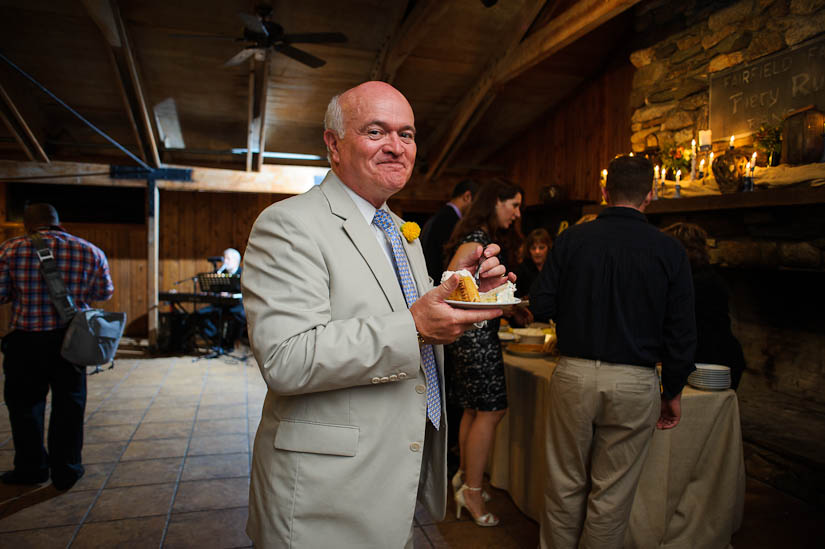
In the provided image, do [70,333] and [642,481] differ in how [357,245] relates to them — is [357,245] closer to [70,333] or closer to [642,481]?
[642,481]

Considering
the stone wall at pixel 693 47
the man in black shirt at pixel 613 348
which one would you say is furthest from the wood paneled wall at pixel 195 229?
the man in black shirt at pixel 613 348

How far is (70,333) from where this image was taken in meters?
3.02

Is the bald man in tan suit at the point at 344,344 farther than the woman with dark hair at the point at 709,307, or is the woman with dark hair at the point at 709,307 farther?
the woman with dark hair at the point at 709,307

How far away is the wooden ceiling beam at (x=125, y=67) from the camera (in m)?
4.82

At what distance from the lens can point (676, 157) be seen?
4547mm

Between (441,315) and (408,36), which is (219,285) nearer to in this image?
(408,36)

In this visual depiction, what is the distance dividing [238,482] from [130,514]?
610 mm

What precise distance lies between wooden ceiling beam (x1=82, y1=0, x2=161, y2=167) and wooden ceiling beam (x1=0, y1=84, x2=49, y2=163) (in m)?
1.17

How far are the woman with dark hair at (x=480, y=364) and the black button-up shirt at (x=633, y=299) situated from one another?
0.61 meters

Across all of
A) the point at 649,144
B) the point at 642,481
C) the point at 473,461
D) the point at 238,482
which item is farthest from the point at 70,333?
the point at 649,144

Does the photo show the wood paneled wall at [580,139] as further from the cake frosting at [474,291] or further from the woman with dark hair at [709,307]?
the cake frosting at [474,291]

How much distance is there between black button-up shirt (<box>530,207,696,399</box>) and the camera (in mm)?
1979

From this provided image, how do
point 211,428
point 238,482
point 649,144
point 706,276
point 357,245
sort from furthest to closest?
point 649,144, point 211,428, point 238,482, point 706,276, point 357,245

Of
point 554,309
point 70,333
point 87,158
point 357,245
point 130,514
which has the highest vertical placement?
point 87,158
